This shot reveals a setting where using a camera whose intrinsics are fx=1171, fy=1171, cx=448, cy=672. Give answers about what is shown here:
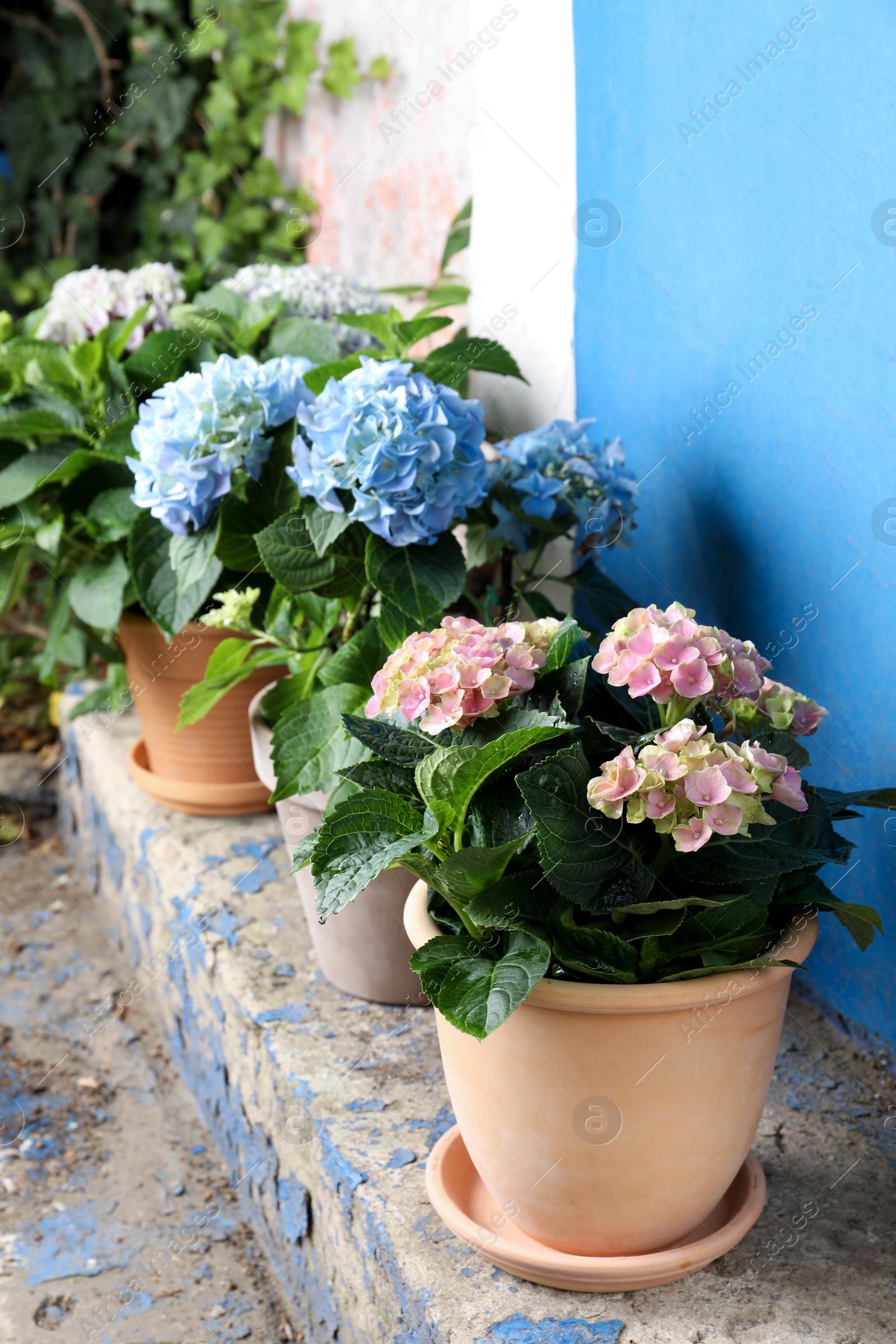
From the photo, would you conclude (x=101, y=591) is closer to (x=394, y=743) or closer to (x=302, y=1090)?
(x=302, y=1090)

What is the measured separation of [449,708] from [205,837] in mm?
1066

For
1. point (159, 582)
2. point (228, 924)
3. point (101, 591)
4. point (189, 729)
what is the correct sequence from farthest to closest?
point (189, 729) < point (101, 591) < point (228, 924) < point (159, 582)

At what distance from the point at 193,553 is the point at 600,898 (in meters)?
0.74

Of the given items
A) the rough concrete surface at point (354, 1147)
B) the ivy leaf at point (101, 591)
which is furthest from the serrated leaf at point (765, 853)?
the ivy leaf at point (101, 591)

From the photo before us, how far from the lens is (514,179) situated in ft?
5.30

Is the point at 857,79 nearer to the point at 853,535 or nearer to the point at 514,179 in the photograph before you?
the point at 853,535

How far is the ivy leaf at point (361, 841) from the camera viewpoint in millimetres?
855

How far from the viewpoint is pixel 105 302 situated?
1.92 metres

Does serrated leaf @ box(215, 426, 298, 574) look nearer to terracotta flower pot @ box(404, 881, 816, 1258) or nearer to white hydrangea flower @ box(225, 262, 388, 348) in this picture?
white hydrangea flower @ box(225, 262, 388, 348)

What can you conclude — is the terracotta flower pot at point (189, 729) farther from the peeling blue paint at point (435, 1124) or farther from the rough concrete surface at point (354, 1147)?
the peeling blue paint at point (435, 1124)

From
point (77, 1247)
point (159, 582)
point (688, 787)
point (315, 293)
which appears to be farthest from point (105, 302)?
point (688, 787)

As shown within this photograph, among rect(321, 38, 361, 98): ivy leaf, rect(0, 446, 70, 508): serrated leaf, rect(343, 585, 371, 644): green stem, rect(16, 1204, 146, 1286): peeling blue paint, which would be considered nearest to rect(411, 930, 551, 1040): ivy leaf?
rect(343, 585, 371, 644): green stem

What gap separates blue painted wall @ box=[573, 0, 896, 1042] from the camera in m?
1.05

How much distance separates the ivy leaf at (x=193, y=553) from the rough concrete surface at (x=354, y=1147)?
1.64 feet
